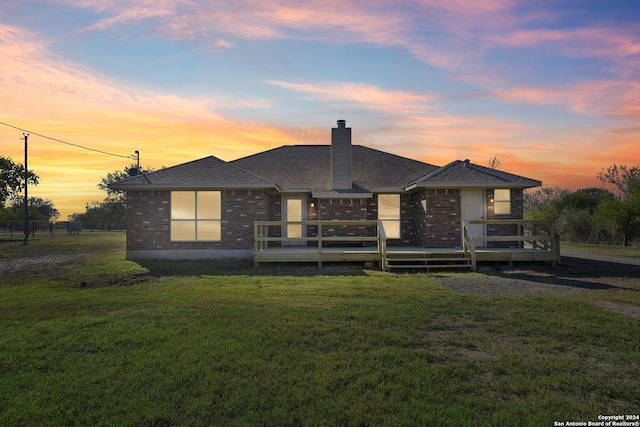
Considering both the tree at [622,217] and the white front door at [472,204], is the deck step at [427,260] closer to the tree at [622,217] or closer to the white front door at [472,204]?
the white front door at [472,204]

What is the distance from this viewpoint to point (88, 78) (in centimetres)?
1527

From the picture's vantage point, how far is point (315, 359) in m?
4.96

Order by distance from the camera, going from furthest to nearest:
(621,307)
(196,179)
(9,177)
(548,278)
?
1. (9,177)
2. (196,179)
3. (548,278)
4. (621,307)

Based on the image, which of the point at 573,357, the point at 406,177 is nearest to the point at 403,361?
the point at 573,357

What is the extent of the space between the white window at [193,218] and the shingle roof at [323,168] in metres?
3.61

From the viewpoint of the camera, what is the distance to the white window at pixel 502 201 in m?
17.4

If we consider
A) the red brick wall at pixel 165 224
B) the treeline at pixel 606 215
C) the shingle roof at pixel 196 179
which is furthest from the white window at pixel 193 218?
the treeline at pixel 606 215

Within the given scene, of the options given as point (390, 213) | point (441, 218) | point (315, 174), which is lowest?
point (441, 218)

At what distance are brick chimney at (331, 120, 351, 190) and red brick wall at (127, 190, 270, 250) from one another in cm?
398

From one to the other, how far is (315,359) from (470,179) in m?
13.9

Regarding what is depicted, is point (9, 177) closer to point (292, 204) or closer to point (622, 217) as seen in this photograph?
point (292, 204)

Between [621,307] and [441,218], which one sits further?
[441,218]

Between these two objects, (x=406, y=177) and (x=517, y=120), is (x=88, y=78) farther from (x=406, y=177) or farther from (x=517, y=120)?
(x=517, y=120)

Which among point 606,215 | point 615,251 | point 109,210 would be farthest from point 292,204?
point 109,210
